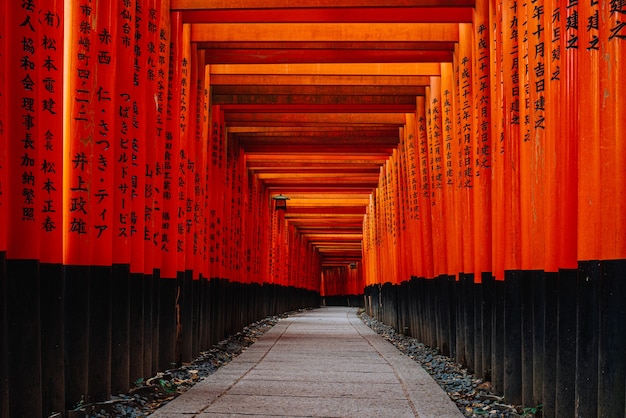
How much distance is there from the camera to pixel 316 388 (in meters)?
7.26

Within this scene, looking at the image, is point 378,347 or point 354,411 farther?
point 378,347

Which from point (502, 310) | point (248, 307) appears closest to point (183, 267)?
point (502, 310)

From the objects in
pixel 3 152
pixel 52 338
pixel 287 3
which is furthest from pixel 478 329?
pixel 3 152

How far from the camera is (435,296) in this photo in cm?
1149

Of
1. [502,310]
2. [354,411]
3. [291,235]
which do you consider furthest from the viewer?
[291,235]

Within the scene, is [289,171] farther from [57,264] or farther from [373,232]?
[57,264]

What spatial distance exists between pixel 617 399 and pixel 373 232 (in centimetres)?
2029

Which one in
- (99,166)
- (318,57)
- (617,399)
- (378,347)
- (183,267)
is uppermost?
(318,57)

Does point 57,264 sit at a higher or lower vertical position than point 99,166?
lower

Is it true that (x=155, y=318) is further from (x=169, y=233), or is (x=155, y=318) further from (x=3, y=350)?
(x=3, y=350)

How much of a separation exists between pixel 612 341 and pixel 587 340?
340mm

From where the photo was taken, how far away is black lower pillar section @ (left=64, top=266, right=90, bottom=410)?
5.62m

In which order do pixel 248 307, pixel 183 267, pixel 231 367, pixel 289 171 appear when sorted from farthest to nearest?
1. pixel 289 171
2. pixel 248 307
3. pixel 183 267
4. pixel 231 367

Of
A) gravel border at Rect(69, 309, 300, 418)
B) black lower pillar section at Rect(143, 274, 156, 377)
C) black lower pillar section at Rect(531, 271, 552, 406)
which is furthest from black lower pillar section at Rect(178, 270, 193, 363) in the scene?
black lower pillar section at Rect(531, 271, 552, 406)
